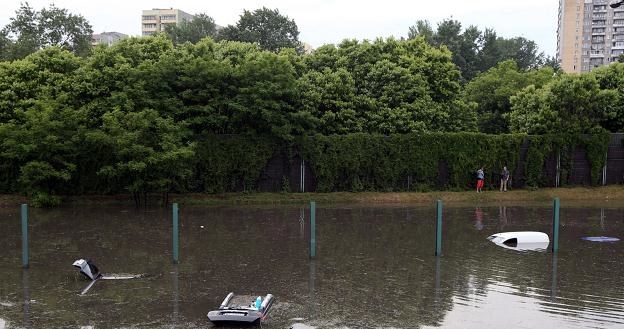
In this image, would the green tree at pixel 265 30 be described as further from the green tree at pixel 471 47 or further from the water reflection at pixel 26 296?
the water reflection at pixel 26 296

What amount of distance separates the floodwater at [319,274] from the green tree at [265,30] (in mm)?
47003

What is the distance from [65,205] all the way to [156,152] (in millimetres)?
5033

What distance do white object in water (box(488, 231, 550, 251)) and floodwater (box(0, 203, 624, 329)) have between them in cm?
42

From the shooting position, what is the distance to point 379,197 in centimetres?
3017

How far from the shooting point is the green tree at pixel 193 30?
7600cm

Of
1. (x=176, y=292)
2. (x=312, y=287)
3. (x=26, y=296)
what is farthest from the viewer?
(x=312, y=287)

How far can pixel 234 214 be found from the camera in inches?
982

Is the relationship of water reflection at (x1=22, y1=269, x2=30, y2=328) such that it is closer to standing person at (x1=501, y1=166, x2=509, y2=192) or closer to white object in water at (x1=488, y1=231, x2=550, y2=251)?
white object in water at (x1=488, y1=231, x2=550, y2=251)

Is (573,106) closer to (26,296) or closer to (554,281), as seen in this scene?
(554,281)

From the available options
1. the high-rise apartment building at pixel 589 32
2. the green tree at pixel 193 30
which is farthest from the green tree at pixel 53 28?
the high-rise apartment building at pixel 589 32

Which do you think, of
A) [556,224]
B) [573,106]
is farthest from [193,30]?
[556,224]

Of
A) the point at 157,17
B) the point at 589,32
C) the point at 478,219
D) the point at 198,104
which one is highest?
the point at 157,17

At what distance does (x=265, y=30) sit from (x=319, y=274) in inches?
2314

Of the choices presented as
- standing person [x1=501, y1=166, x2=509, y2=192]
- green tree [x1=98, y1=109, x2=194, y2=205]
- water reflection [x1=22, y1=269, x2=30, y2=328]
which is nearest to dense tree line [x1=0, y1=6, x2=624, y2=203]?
green tree [x1=98, y1=109, x2=194, y2=205]
